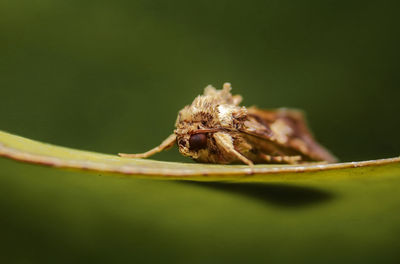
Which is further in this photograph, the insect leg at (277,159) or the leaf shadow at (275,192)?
the insect leg at (277,159)

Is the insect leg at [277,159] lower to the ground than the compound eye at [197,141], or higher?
higher

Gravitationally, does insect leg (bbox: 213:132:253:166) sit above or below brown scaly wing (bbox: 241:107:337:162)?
below

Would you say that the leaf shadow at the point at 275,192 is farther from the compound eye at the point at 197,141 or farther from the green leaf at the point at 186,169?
the compound eye at the point at 197,141

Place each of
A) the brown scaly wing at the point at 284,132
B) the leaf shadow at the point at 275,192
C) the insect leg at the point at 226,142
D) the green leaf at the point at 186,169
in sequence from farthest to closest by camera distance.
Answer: the brown scaly wing at the point at 284,132, the insect leg at the point at 226,142, the leaf shadow at the point at 275,192, the green leaf at the point at 186,169

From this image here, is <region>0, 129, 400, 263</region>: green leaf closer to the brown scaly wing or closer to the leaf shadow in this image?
the leaf shadow

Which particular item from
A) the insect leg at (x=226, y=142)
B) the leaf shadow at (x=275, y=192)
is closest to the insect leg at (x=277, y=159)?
the insect leg at (x=226, y=142)

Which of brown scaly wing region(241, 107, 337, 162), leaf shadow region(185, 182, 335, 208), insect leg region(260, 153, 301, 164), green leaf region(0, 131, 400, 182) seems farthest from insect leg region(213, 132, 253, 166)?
green leaf region(0, 131, 400, 182)

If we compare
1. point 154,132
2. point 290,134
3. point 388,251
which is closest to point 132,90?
point 154,132
